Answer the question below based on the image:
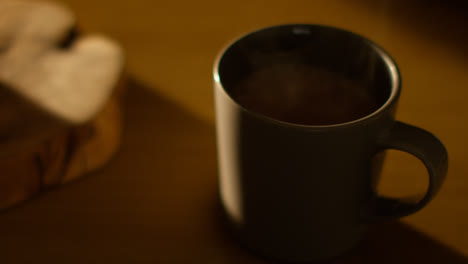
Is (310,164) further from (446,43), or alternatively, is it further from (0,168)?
(446,43)

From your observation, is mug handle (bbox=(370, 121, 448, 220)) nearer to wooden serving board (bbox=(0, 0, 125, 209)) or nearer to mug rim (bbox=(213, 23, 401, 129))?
mug rim (bbox=(213, 23, 401, 129))

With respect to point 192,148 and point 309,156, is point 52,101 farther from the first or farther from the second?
point 309,156

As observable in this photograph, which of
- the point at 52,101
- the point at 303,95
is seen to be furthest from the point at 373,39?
the point at 52,101

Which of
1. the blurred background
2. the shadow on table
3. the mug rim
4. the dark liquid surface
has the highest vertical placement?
the mug rim

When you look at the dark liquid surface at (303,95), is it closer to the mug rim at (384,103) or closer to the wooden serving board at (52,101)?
the mug rim at (384,103)

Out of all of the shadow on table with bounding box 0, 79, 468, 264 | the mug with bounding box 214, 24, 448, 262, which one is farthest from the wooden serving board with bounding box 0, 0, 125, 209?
the mug with bounding box 214, 24, 448, 262

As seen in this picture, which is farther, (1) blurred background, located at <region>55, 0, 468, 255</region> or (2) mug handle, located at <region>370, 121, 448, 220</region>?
(1) blurred background, located at <region>55, 0, 468, 255</region>
